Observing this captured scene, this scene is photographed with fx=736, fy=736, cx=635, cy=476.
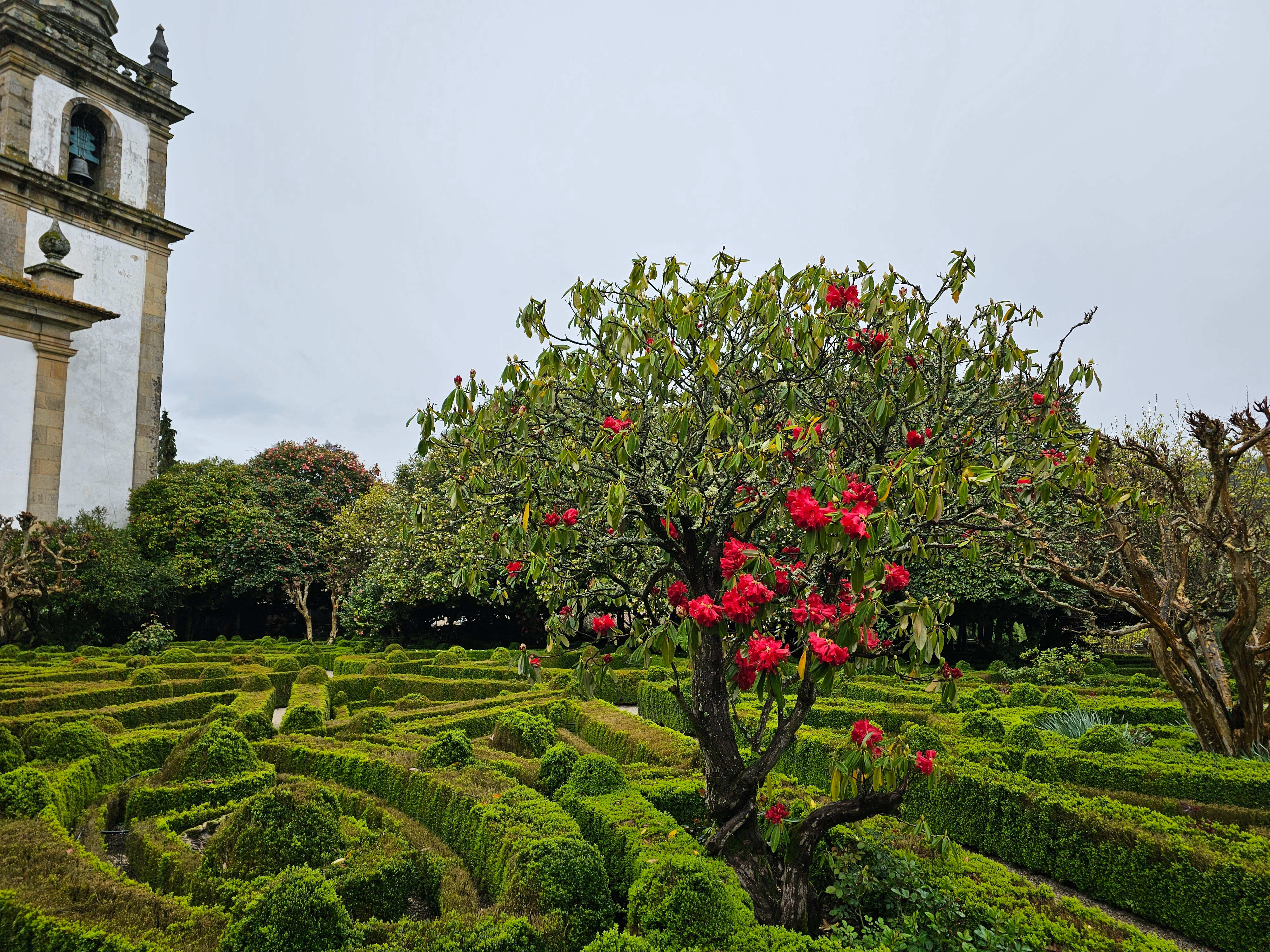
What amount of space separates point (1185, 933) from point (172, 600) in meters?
24.7

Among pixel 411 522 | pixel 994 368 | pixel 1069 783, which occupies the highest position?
pixel 994 368

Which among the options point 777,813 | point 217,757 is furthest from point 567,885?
point 217,757

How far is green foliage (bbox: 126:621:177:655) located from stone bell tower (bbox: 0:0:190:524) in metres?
5.76

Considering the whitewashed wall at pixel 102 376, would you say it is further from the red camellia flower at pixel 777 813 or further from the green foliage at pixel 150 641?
the red camellia flower at pixel 777 813

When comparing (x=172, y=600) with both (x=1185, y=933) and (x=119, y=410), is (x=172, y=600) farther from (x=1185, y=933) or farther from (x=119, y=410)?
(x=1185, y=933)

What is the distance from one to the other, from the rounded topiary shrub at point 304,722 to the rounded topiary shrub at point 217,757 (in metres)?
2.28

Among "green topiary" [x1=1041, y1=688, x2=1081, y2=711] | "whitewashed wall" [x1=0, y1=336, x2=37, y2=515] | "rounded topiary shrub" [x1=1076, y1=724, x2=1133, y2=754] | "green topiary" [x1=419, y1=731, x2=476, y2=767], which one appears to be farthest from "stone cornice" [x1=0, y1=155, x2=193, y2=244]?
"rounded topiary shrub" [x1=1076, y1=724, x2=1133, y2=754]

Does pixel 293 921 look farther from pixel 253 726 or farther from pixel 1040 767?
pixel 1040 767

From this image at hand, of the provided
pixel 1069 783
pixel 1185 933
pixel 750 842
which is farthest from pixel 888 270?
pixel 1069 783

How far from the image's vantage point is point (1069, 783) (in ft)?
27.8

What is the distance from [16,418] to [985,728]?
79.6 ft

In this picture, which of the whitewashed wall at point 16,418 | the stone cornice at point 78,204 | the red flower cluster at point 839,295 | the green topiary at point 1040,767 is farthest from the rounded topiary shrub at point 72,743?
the stone cornice at point 78,204

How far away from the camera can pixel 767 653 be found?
12.2 feet

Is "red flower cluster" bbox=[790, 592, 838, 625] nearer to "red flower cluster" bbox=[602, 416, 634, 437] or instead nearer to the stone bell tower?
"red flower cluster" bbox=[602, 416, 634, 437]
